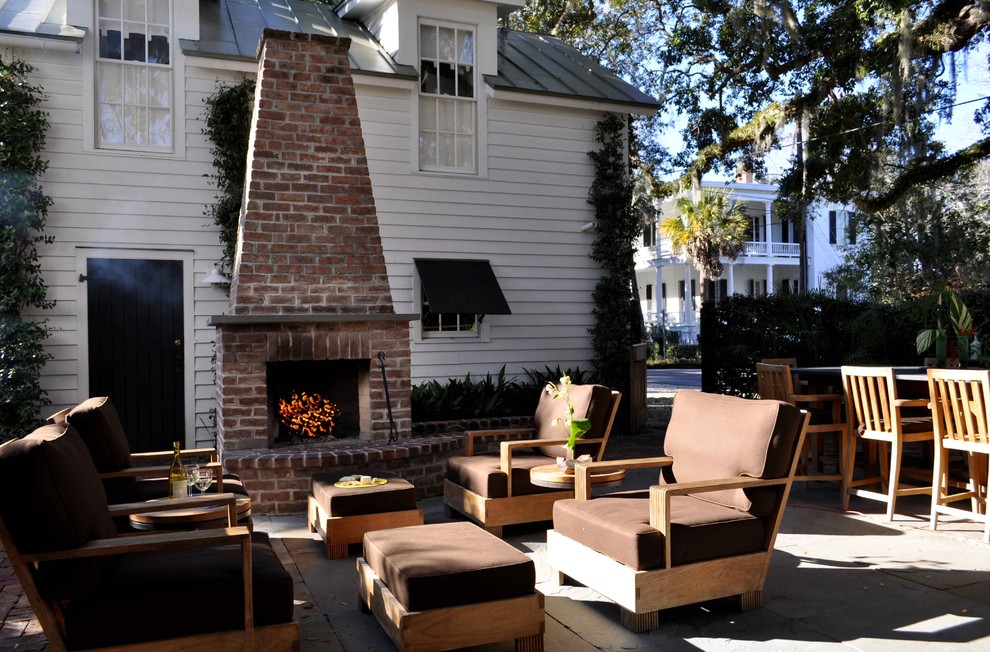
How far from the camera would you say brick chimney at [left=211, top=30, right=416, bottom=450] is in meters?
6.22

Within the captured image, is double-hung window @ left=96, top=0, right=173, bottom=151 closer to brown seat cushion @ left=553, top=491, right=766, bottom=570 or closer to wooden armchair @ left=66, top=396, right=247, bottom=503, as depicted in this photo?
wooden armchair @ left=66, top=396, right=247, bottom=503

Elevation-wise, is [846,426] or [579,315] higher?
[579,315]

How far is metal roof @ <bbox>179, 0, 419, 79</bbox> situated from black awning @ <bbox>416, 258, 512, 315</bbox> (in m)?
→ 2.28

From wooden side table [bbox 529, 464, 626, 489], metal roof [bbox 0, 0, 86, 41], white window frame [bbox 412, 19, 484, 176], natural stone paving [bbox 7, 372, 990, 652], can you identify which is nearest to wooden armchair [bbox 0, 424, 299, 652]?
natural stone paving [bbox 7, 372, 990, 652]

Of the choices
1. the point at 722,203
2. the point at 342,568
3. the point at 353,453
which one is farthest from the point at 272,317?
the point at 722,203

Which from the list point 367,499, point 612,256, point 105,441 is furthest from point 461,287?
point 105,441

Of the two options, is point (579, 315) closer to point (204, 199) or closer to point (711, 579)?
point (204, 199)

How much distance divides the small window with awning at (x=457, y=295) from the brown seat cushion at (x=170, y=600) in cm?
593

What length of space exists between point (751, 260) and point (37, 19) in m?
23.4

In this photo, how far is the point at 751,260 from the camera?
1064 inches

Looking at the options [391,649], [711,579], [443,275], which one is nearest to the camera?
[391,649]

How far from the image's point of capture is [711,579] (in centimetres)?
359

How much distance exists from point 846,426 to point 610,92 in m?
6.20

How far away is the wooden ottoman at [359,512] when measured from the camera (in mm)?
4816
